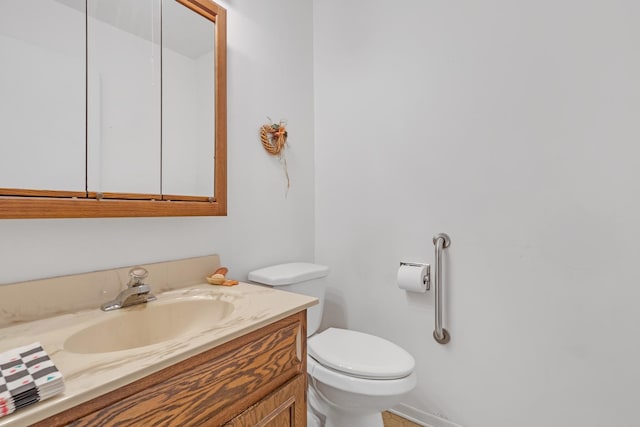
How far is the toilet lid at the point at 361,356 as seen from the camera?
1.15 meters

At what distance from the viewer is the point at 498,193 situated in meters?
1.38

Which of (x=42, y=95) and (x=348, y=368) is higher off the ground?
(x=42, y=95)

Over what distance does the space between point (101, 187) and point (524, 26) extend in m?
1.73

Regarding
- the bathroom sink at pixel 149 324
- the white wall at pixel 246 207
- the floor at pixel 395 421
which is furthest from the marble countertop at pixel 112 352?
the floor at pixel 395 421

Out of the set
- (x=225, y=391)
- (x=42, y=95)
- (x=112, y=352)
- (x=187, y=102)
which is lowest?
(x=225, y=391)

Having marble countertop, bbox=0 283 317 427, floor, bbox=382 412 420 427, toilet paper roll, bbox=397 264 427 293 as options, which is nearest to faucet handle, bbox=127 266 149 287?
marble countertop, bbox=0 283 317 427

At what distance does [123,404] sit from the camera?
Answer: 594mm

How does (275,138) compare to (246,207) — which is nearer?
(246,207)

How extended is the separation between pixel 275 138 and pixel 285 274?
2.32 feet

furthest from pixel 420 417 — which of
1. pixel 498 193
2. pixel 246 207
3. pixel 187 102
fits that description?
pixel 187 102

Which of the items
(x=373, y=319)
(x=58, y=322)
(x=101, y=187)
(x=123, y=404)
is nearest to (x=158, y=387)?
(x=123, y=404)

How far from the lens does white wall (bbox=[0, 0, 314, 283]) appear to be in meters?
0.93

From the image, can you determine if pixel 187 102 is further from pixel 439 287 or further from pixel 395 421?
pixel 395 421

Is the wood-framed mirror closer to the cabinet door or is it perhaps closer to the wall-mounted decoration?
the wall-mounted decoration
